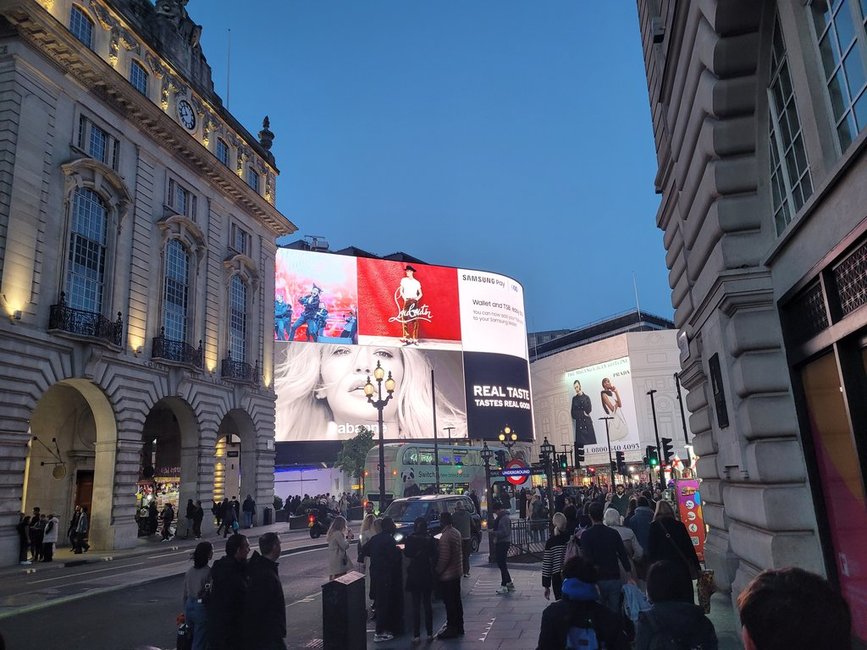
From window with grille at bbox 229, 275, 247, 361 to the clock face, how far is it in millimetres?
8318

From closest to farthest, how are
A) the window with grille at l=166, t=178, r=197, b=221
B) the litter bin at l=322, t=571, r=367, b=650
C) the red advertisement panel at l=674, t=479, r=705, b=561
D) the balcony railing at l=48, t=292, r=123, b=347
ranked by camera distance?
the litter bin at l=322, t=571, r=367, b=650 < the red advertisement panel at l=674, t=479, r=705, b=561 < the balcony railing at l=48, t=292, r=123, b=347 < the window with grille at l=166, t=178, r=197, b=221

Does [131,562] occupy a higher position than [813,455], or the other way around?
[813,455]

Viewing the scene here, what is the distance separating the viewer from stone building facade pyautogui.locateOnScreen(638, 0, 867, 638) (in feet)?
19.8

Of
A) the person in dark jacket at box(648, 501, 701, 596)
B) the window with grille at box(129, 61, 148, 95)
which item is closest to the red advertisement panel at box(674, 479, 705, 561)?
the person in dark jacket at box(648, 501, 701, 596)

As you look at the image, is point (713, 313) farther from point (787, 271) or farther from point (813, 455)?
point (813, 455)

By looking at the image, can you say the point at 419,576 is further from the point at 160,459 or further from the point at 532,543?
the point at 160,459

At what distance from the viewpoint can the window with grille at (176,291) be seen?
3077 cm

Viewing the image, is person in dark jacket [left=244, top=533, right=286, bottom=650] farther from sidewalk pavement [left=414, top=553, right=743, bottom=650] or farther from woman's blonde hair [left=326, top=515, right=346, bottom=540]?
woman's blonde hair [left=326, top=515, right=346, bottom=540]

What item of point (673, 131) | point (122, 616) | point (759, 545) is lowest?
point (122, 616)

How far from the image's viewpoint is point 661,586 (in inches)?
157

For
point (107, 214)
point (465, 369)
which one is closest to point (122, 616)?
point (107, 214)

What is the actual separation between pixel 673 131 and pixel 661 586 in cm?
961

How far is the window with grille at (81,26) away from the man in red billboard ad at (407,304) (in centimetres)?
4453

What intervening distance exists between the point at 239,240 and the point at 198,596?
33.0 m
